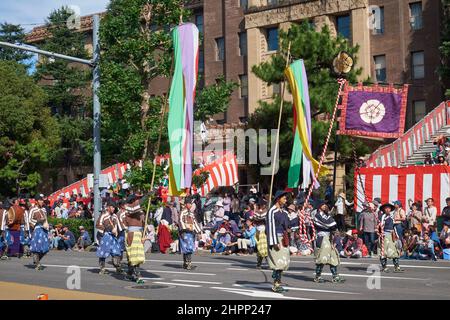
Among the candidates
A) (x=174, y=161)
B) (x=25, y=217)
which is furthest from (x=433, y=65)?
(x=174, y=161)

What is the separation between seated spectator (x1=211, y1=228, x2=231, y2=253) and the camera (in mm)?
27516

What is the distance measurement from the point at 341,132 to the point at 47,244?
1404 cm

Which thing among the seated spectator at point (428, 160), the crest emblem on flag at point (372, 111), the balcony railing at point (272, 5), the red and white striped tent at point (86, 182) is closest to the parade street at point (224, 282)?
the seated spectator at point (428, 160)

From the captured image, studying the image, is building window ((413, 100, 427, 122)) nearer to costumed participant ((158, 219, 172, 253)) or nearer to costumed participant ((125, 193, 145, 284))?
costumed participant ((158, 219, 172, 253))

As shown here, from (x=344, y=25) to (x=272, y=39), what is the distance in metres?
5.21

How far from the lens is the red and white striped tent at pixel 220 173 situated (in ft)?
110

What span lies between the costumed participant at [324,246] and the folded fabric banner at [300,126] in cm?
439

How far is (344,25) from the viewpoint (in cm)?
4638

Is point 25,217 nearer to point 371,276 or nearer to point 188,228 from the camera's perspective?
point 188,228

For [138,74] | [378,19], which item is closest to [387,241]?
[138,74]

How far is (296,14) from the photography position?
47.3m

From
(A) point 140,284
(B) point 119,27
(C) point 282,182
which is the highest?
(B) point 119,27

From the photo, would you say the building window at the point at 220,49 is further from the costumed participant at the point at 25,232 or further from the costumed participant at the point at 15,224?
the costumed participant at the point at 15,224

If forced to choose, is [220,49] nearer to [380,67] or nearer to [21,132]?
[380,67]
